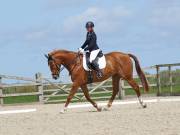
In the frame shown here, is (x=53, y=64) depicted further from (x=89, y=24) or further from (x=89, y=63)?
(x=89, y=24)

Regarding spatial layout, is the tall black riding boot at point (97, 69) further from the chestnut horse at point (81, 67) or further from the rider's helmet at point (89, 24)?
the rider's helmet at point (89, 24)

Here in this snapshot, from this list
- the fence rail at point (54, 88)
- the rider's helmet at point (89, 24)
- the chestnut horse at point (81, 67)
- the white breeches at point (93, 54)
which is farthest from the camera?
the fence rail at point (54, 88)

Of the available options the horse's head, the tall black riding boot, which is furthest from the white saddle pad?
the horse's head

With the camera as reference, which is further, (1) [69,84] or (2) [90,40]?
(1) [69,84]

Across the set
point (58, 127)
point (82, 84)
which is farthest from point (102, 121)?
point (82, 84)

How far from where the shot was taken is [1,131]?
10.6 metres

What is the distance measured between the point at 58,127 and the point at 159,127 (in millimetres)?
1959

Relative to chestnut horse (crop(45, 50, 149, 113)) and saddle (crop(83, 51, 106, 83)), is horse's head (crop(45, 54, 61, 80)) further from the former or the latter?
saddle (crop(83, 51, 106, 83))

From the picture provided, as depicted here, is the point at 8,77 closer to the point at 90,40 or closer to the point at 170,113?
the point at 90,40

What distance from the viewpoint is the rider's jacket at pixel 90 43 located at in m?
14.4

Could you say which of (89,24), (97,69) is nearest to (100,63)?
(97,69)

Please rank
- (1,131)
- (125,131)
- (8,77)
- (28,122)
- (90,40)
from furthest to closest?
(8,77) < (90,40) < (28,122) < (1,131) < (125,131)

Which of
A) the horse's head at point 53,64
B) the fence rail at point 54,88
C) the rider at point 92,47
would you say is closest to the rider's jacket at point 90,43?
the rider at point 92,47

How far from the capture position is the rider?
14.4 meters
